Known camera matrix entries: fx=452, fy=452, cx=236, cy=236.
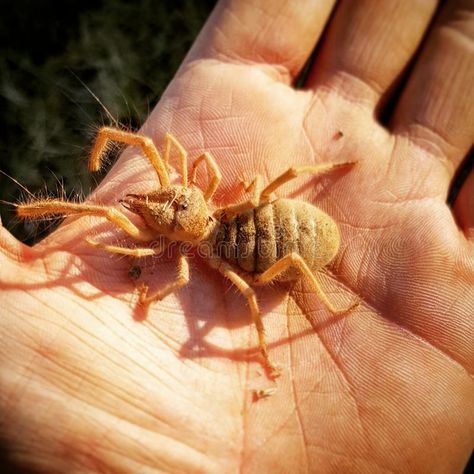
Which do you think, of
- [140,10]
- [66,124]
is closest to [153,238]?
[66,124]

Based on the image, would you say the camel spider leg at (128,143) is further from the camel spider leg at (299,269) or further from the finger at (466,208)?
the finger at (466,208)

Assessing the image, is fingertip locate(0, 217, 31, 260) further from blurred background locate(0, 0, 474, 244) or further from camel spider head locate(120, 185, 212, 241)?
blurred background locate(0, 0, 474, 244)

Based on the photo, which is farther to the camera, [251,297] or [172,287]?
[251,297]

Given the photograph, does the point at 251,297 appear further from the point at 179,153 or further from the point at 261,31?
the point at 261,31

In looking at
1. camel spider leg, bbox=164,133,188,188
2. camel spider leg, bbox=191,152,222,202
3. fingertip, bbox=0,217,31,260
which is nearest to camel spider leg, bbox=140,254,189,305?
camel spider leg, bbox=191,152,222,202

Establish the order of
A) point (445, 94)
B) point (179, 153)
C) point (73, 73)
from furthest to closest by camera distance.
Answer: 1. point (73, 73)
2. point (445, 94)
3. point (179, 153)

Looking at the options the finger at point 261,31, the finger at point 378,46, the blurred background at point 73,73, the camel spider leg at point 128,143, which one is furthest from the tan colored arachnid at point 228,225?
the blurred background at point 73,73

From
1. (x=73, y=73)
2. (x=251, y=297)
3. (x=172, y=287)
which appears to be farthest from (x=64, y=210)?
(x=73, y=73)

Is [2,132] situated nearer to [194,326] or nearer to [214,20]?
[214,20]
